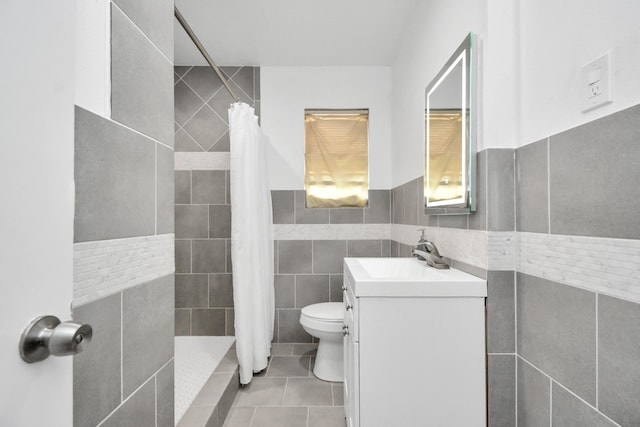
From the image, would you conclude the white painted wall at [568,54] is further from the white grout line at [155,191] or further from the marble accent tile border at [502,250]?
the white grout line at [155,191]

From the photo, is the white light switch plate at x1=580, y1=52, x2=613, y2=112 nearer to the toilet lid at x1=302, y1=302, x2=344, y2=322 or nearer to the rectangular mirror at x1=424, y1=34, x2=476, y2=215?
the rectangular mirror at x1=424, y1=34, x2=476, y2=215

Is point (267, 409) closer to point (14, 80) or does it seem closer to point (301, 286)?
point (301, 286)

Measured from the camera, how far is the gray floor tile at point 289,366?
94.7 inches

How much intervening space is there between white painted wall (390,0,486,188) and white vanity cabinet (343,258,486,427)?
101 cm

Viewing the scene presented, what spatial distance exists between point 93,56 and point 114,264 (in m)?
0.49

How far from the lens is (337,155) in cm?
299

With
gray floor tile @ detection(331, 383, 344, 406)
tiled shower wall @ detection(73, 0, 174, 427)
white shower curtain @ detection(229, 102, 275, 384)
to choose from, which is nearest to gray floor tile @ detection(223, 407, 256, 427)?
white shower curtain @ detection(229, 102, 275, 384)

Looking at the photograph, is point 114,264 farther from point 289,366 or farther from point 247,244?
point 289,366

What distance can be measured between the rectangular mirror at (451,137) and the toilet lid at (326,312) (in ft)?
3.13

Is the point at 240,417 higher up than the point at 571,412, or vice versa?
the point at 571,412

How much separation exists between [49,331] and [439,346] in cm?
117

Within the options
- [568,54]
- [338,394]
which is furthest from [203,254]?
[568,54]

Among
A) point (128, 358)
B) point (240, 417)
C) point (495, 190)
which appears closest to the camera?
point (128, 358)

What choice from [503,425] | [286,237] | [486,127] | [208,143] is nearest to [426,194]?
[486,127]
